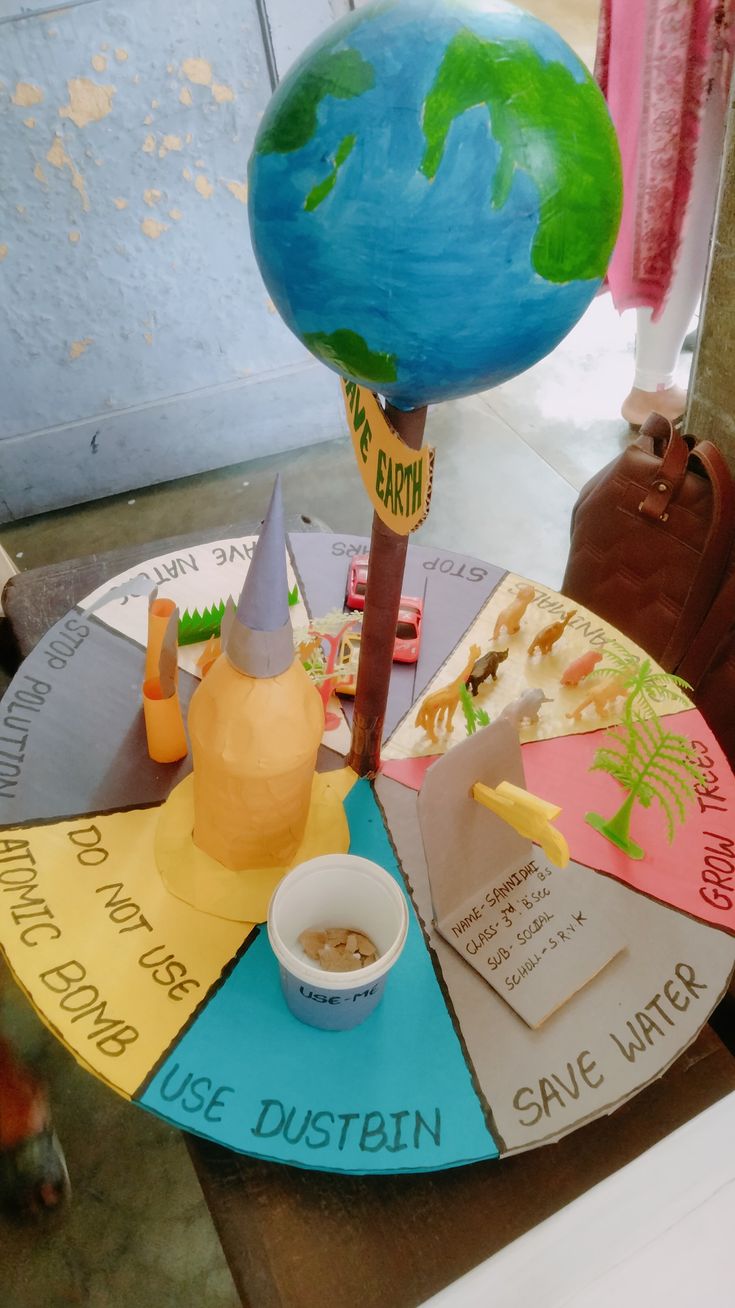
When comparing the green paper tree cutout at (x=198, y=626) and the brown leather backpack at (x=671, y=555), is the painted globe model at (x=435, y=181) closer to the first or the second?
the green paper tree cutout at (x=198, y=626)

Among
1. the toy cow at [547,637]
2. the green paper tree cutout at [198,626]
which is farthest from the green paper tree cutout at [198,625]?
the toy cow at [547,637]

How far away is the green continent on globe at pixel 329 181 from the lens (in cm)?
60

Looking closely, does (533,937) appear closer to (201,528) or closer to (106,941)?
(106,941)

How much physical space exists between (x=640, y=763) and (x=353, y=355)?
2.42 feet

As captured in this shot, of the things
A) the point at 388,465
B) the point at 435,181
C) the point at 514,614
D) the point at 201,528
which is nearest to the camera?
the point at 435,181

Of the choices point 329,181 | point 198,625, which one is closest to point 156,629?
point 198,625

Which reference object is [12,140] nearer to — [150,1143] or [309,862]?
[309,862]

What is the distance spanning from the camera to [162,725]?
48.6 inches

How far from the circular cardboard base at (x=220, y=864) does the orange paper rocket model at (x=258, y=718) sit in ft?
0.21

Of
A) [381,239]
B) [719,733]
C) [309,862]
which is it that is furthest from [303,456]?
[381,239]

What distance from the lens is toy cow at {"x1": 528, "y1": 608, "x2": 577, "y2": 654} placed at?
142 cm

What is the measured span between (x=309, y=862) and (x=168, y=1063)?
263mm

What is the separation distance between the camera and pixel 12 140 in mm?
2354

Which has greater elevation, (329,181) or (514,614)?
(329,181)
